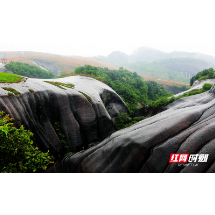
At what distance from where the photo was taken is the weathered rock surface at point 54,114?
7439mm

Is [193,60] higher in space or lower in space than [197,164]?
higher

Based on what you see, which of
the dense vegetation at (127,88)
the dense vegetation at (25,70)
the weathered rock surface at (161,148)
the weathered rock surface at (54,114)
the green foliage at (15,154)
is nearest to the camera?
the green foliage at (15,154)

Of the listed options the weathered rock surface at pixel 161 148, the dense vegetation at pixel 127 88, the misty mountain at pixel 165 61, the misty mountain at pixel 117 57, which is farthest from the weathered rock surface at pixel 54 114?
the misty mountain at pixel 117 57

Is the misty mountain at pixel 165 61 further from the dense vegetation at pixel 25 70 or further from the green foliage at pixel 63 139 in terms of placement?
the green foliage at pixel 63 139

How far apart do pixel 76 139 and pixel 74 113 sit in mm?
2266

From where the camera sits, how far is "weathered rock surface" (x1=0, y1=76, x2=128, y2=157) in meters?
7.44

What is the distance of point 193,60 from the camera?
88812 mm

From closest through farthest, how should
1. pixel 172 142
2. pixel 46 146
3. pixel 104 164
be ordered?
pixel 172 142, pixel 104 164, pixel 46 146

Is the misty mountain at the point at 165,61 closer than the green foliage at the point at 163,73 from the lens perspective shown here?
No

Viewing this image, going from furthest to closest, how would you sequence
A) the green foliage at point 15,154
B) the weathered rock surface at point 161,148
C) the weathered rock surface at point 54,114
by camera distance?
the weathered rock surface at point 54,114, the weathered rock surface at point 161,148, the green foliage at point 15,154

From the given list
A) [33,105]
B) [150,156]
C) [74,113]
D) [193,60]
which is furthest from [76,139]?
[193,60]

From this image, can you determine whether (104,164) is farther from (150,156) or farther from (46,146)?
(46,146)

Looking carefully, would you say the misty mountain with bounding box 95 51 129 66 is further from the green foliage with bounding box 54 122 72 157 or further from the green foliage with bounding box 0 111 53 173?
the green foliage with bounding box 0 111 53 173

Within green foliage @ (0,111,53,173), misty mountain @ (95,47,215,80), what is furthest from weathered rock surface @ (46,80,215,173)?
misty mountain @ (95,47,215,80)
